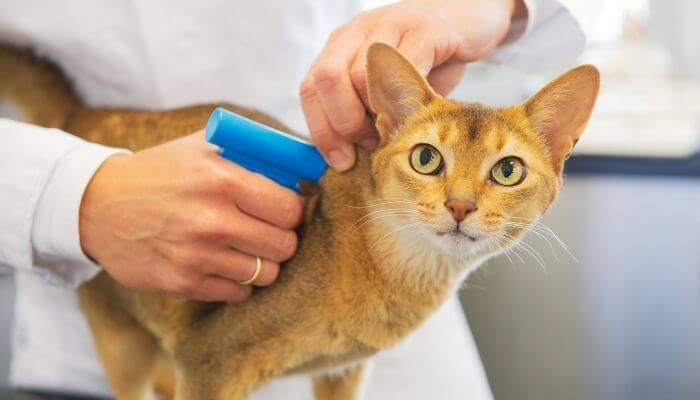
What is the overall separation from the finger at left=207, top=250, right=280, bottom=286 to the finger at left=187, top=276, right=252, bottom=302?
0.04ft

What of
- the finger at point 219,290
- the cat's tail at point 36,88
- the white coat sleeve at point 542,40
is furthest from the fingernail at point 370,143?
the cat's tail at point 36,88

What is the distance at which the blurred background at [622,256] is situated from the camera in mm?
1890

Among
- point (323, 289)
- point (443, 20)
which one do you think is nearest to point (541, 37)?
point (443, 20)

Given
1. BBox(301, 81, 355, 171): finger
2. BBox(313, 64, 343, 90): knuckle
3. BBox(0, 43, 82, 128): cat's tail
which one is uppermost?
BBox(313, 64, 343, 90): knuckle

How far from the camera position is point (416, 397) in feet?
3.42

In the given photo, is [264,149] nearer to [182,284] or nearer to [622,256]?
[182,284]

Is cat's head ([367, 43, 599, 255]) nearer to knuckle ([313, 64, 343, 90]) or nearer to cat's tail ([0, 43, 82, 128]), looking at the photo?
knuckle ([313, 64, 343, 90])

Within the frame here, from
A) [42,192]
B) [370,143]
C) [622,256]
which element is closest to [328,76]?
[370,143]

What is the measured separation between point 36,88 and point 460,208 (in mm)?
733

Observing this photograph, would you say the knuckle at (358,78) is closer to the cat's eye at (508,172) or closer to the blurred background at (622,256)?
the cat's eye at (508,172)

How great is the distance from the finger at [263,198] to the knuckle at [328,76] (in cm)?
13

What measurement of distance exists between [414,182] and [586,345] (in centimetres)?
145

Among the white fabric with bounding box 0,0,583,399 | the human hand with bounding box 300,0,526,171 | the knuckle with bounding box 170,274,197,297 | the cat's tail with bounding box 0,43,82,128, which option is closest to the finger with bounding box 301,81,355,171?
the human hand with bounding box 300,0,526,171

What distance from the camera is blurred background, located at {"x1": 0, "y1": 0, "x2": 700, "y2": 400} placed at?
1.89 metres
